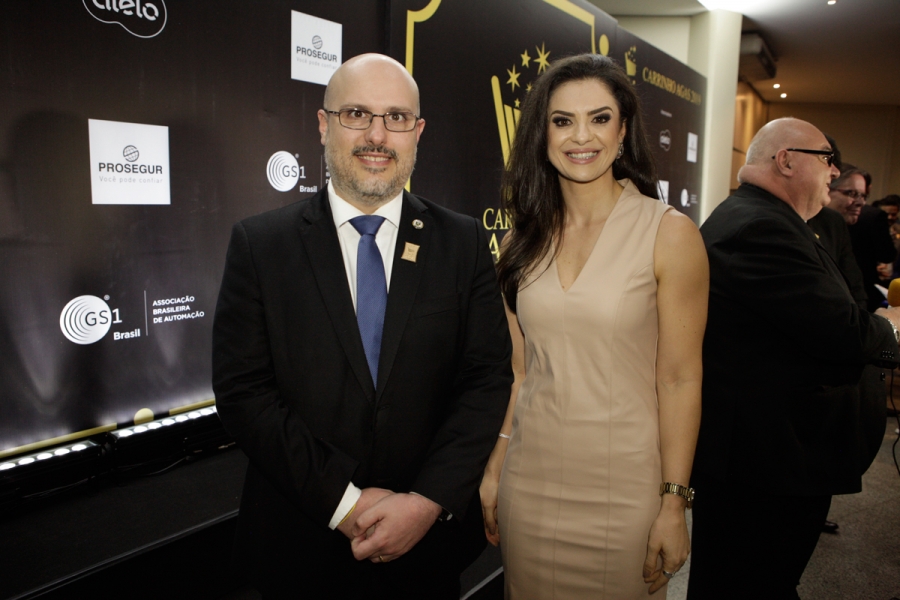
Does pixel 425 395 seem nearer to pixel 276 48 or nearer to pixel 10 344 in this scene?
pixel 10 344

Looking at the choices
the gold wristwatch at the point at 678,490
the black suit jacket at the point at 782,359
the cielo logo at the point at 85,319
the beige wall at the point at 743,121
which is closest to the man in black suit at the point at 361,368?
the gold wristwatch at the point at 678,490

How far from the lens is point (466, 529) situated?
1525 millimetres

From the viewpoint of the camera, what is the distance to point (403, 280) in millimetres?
1353

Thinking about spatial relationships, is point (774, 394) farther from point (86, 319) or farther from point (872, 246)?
point (872, 246)

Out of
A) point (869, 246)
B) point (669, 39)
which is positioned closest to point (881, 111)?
point (669, 39)

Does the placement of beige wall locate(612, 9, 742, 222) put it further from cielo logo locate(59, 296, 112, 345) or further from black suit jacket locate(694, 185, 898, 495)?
cielo logo locate(59, 296, 112, 345)

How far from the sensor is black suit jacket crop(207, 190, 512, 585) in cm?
128

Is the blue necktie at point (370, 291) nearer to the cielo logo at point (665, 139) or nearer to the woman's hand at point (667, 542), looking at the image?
the woman's hand at point (667, 542)

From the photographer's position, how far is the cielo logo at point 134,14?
212 centimetres

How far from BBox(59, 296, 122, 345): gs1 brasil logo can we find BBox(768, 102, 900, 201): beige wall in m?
14.2

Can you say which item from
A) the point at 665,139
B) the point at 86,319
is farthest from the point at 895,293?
the point at 665,139

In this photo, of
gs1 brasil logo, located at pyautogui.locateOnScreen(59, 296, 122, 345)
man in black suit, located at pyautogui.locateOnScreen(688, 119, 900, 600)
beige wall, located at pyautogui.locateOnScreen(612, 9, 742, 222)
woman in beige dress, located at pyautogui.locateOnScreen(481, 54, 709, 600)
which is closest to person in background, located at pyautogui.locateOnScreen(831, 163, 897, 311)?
beige wall, located at pyautogui.locateOnScreen(612, 9, 742, 222)

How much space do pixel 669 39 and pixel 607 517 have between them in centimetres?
755

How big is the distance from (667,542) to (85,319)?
6.62 feet
